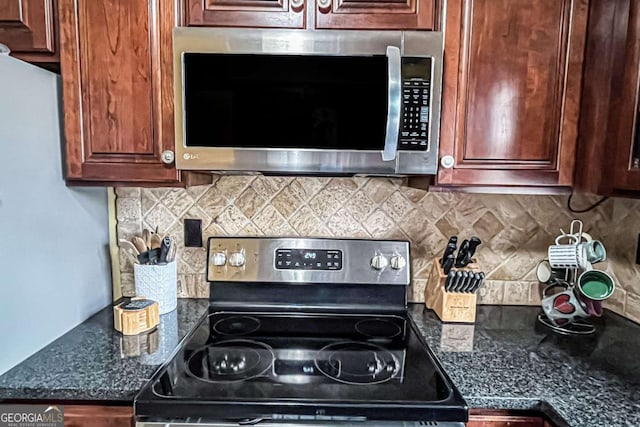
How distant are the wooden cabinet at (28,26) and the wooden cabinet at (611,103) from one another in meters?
1.56

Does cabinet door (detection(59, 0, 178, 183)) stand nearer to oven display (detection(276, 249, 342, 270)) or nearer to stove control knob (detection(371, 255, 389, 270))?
oven display (detection(276, 249, 342, 270))

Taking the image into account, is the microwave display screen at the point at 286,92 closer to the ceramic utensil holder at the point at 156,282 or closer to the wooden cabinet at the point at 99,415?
the ceramic utensil holder at the point at 156,282

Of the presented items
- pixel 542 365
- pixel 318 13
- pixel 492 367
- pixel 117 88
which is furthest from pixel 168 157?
pixel 542 365

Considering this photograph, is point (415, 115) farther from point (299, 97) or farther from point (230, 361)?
point (230, 361)

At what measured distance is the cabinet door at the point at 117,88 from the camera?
1131 mm

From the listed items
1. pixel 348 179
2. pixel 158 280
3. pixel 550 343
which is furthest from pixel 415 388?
pixel 158 280

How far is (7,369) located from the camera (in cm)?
98

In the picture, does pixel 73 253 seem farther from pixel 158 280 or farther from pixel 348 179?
pixel 348 179

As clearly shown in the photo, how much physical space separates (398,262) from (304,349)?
0.47 meters

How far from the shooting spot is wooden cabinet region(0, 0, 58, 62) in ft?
3.71

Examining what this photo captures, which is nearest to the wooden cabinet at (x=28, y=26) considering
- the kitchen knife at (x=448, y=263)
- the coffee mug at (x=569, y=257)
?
the kitchen knife at (x=448, y=263)

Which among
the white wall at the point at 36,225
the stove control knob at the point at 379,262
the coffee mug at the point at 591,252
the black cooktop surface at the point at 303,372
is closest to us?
the black cooktop surface at the point at 303,372

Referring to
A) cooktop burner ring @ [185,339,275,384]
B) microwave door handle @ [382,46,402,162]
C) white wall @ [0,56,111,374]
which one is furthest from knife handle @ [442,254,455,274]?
white wall @ [0,56,111,374]

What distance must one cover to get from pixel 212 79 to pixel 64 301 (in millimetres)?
806
